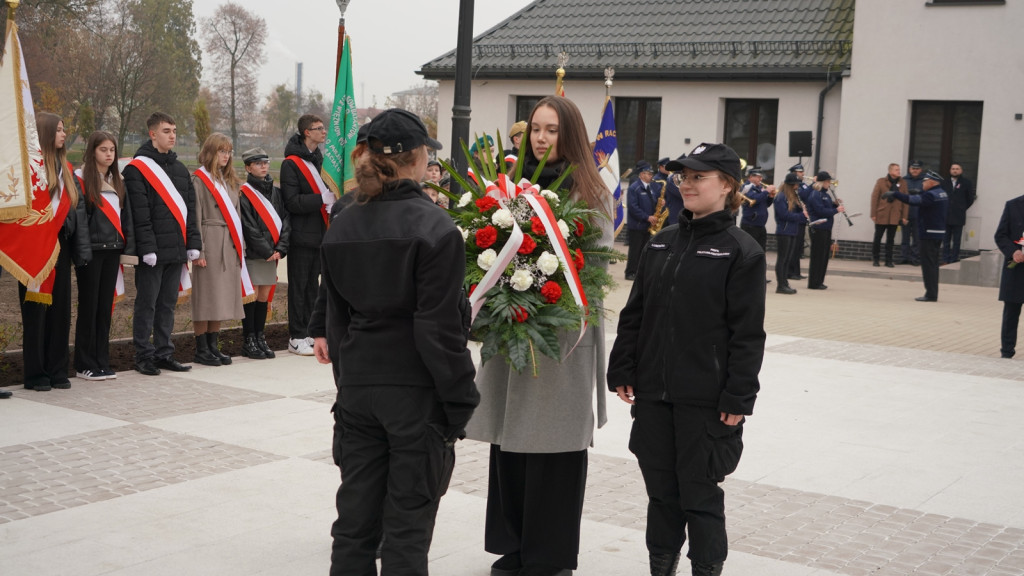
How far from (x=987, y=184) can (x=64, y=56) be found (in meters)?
28.2

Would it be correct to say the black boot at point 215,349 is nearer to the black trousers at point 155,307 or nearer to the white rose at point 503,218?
the black trousers at point 155,307

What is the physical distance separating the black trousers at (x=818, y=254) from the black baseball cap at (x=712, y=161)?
14543 mm

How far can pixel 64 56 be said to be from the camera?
3544 cm

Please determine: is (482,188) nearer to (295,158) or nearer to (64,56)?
(295,158)

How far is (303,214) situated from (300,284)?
27.1 inches

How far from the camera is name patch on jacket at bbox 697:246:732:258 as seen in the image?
4.27m

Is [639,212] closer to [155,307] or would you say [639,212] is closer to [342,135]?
[342,135]

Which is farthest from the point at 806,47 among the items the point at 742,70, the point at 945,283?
the point at 945,283

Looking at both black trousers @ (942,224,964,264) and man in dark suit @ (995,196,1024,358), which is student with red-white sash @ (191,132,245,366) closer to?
man in dark suit @ (995,196,1024,358)

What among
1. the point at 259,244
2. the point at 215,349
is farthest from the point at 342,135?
the point at 215,349

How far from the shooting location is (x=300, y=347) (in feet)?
34.5

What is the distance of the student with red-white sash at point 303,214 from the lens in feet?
34.1

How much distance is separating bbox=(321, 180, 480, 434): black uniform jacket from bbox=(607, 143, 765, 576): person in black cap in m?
0.97

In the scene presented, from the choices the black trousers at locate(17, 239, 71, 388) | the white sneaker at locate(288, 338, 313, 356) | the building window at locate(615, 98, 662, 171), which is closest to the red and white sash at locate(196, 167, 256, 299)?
the white sneaker at locate(288, 338, 313, 356)
